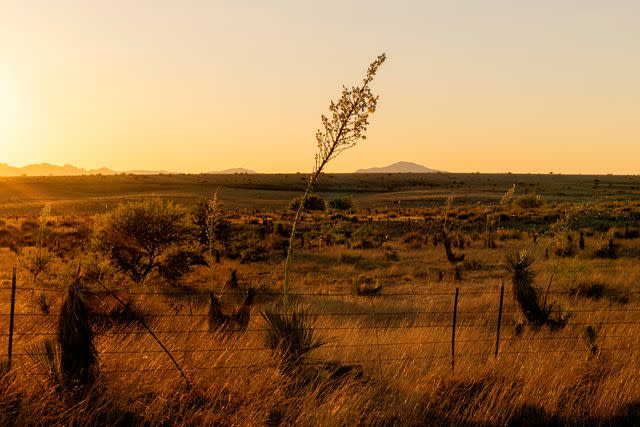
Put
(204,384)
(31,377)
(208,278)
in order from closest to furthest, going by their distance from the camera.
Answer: (31,377) → (204,384) → (208,278)

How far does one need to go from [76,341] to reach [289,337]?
2.46 metres

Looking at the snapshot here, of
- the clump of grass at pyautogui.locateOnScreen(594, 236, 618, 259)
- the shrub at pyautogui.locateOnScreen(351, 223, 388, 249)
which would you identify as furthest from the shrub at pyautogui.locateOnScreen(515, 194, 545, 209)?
the clump of grass at pyautogui.locateOnScreen(594, 236, 618, 259)

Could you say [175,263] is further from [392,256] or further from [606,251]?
[606,251]

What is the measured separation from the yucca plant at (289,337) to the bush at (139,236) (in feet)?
37.1

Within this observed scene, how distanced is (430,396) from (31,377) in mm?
4171

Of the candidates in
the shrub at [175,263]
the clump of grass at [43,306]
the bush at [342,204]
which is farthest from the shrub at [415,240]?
the bush at [342,204]

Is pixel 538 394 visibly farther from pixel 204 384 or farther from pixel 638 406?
pixel 204 384

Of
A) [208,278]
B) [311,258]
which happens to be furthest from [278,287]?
[311,258]

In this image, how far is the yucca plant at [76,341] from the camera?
18.2 feet

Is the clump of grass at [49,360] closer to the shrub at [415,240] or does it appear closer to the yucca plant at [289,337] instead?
the yucca plant at [289,337]

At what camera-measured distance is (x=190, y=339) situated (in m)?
8.08

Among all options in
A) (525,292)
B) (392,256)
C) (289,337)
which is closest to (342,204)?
(392,256)

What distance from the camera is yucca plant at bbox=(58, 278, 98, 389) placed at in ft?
18.2

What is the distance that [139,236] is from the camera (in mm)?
17672
